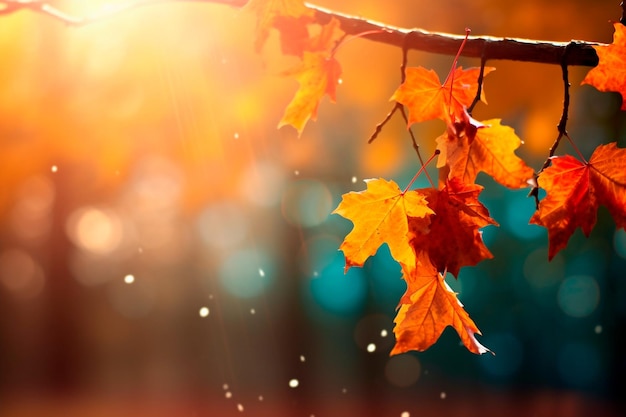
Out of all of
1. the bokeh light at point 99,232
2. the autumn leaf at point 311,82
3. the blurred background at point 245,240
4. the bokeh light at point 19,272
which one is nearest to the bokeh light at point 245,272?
the blurred background at point 245,240

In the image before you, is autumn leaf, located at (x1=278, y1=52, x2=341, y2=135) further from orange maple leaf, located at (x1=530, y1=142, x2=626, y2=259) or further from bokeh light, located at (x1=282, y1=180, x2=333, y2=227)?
bokeh light, located at (x1=282, y1=180, x2=333, y2=227)

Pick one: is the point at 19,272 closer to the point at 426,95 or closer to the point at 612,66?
the point at 426,95

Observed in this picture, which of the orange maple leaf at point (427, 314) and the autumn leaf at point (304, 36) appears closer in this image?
the orange maple leaf at point (427, 314)

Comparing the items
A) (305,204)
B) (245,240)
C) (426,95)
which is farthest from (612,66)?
(245,240)

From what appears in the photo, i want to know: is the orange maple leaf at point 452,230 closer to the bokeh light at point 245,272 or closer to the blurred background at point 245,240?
the blurred background at point 245,240

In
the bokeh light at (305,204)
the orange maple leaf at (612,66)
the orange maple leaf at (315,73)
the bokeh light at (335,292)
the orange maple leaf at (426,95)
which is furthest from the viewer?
the bokeh light at (335,292)
